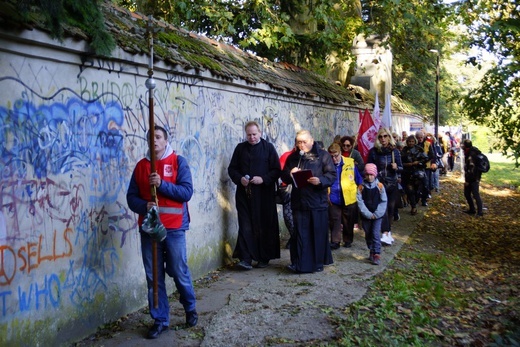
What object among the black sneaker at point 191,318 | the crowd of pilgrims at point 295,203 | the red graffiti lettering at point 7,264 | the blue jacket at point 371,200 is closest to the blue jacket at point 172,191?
the black sneaker at point 191,318

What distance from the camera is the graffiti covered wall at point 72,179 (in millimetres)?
4770

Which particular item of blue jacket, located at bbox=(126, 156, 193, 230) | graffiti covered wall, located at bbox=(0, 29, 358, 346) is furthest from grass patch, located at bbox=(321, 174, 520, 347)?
graffiti covered wall, located at bbox=(0, 29, 358, 346)

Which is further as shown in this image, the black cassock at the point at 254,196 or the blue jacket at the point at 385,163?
the blue jacket at the point at 385,163

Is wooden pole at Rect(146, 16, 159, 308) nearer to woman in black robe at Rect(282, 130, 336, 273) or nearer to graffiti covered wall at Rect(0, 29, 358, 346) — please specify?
graffiti covered wall at Rect(0, 29, 358, 346)

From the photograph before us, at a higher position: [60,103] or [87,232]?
[60,103]

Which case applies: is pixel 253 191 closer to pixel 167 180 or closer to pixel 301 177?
pixel 301 177

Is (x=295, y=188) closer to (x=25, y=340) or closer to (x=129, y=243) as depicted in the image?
(x=129, y=243)

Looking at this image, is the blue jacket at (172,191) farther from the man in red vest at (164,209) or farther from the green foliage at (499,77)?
the green foliage at (499,77)

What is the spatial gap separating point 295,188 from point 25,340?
449 centimetres

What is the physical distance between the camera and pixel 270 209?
28.8 ft

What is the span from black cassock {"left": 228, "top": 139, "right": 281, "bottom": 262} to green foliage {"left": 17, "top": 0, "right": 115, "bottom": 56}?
331 centimetres

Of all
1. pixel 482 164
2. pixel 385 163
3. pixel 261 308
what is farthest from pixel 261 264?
pixel 482 164

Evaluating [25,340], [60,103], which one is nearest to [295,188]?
[60,103]

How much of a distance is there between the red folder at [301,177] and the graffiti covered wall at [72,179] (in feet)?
4.31
